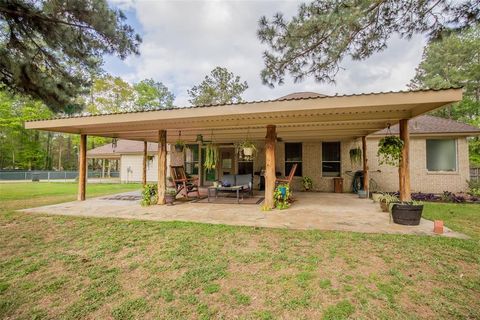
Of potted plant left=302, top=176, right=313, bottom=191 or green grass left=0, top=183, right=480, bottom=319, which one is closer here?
green grass left=0, top=183, right=480, bottom=319

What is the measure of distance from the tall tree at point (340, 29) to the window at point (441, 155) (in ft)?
22.1

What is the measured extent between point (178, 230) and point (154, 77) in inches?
1008

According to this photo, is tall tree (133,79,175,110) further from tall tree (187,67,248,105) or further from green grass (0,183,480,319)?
green grass (0,183,480,319)

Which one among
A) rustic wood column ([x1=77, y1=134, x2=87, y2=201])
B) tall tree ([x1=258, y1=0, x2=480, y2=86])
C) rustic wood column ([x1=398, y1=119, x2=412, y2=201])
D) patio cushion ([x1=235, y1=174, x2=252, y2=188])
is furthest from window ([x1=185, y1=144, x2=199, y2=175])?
rustic wood column ([x1=398, y1=119, x2=412, y2=201])

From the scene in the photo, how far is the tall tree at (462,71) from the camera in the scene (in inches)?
628

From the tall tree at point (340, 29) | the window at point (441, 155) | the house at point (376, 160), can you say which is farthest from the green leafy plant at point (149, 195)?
the window at point (441, 155)

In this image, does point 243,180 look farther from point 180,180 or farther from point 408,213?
point 408,213

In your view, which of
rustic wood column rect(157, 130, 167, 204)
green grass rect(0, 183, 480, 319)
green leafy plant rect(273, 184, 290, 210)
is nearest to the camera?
green grass rect(0, 183, 480, 319)

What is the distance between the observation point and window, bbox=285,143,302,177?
36.0 ft

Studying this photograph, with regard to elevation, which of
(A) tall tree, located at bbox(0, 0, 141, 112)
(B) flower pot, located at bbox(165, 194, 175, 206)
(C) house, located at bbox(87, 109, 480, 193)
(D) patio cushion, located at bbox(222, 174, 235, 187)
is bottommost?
(B) flower pot, located at bbox(165, 194, 175, 206)

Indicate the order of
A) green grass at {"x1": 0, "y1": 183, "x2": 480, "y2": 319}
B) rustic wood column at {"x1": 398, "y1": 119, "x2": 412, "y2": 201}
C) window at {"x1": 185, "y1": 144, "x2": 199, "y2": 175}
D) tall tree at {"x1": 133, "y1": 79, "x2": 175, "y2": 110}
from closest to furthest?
green grass at {"x1": 0, "y1": 183, "x2": 480, "y2": 319}
rustic wood column at {"x1": 398, "y1": 119, "x2": 412, "y2": 201}
window at {"x1": 185, "y1": 144, "x2": 199, "y2": 175}
tall tree at {"x1": 133, "y1": 79, "x2": 175, "y2": 110}

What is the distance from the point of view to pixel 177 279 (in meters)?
2.65

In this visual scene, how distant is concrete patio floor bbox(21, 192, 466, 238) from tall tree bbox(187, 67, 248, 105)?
62.7 feet

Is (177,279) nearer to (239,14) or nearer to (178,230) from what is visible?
(178,230)
